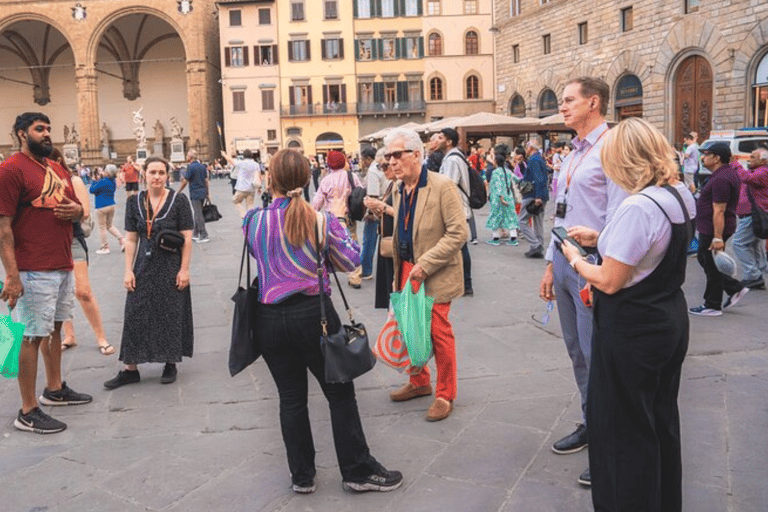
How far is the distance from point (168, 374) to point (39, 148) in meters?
1.81

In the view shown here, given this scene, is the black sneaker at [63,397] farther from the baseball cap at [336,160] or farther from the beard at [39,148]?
the baseball cap at [336,160]

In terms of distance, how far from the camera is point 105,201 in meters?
11.9

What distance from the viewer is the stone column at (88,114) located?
155 ft

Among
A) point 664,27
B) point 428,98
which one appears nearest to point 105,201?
point 664,27

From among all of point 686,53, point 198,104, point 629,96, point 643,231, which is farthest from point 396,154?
point 198,104

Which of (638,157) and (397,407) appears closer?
(638,157)

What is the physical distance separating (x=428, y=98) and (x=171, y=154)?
16.9 meters

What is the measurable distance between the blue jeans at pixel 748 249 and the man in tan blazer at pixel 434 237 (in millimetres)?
4966

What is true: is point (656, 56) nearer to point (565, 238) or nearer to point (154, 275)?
point (154, 275)

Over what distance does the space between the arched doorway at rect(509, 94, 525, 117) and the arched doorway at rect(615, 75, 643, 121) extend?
706 centimetres

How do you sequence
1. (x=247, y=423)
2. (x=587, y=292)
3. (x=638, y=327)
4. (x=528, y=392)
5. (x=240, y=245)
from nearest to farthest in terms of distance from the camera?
(x=638, y=327), (x=587, y=292), (x=247, y=423), (x=528, y=392), (x=240, y=245)

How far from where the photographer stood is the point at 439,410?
4270 millimetres

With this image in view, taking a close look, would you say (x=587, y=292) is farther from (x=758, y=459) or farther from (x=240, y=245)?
(x=240, y=245)

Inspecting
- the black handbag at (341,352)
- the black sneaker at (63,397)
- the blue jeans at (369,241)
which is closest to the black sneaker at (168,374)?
the black sneaker at (63,397)
